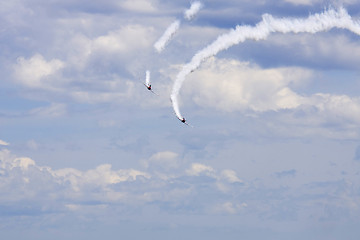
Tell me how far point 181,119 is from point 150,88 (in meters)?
20.5

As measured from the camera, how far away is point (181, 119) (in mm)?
100625

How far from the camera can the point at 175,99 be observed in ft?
309

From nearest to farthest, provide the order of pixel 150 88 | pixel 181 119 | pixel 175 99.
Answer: pixel 175 99 → pixel 181 119 → pixel 150 88

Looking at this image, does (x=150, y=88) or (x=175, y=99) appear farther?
(x=150, y=88)

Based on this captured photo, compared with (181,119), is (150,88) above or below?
above

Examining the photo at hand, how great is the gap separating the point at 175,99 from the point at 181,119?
26.5 feet

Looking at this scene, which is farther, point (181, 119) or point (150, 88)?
point (150, 88)

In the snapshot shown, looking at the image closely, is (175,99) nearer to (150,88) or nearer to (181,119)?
(181,119)

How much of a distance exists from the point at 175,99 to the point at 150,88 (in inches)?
956

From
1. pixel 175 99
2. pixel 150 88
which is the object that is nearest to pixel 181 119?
pixel 175 99

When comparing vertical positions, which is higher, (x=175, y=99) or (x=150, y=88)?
(x=150, y=88)

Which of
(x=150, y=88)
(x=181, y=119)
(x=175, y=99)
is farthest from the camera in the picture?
(x=150, y=88)
